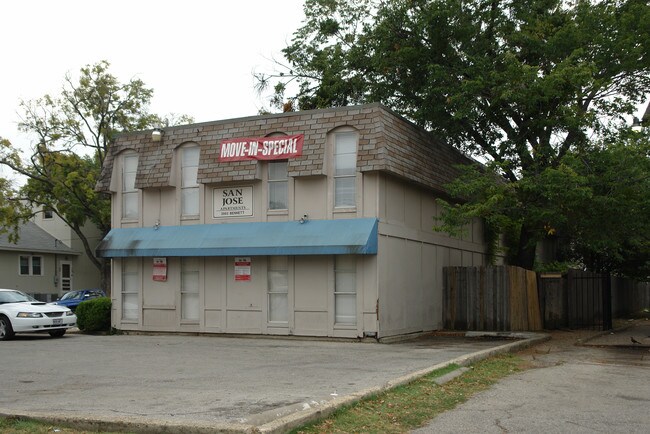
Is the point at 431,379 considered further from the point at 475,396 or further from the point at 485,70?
the point at 485,70

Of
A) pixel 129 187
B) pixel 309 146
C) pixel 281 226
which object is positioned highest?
pixel 309 146

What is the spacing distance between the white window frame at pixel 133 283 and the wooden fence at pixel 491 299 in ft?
30.9

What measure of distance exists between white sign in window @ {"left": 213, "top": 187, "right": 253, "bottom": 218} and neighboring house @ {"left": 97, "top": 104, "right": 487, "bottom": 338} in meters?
0.03

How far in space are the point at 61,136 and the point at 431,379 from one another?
103 feet

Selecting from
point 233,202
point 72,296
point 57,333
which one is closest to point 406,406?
→ point 233,202

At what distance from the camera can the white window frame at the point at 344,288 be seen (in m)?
18.6

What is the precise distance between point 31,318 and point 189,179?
585 cm

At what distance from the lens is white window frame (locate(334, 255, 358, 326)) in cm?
1859

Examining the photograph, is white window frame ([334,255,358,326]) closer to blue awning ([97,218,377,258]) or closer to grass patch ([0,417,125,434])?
blue awning ([97,218,377,258])

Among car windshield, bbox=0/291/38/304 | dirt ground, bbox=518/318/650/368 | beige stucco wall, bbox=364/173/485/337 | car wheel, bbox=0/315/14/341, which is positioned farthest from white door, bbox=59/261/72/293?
dirt ground, bbox=518/318/650/368

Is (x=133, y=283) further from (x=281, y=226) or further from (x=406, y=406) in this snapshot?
(x=406, y=406)

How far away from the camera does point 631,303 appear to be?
126ft

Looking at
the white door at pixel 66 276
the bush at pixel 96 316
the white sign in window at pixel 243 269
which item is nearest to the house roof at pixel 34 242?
the white door at pixel 66 276

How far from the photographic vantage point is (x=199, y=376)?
11.7m
